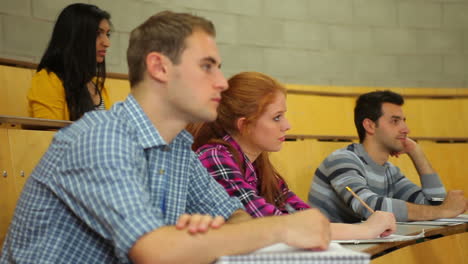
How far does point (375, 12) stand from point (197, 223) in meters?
2.68

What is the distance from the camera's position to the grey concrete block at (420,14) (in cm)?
319

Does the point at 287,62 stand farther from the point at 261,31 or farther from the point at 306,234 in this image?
the point at 306,234

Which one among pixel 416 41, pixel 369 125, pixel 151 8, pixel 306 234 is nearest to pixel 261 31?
pixel 151 8

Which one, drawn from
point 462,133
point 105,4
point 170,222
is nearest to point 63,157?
point 170,222

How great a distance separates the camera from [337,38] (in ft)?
10.1

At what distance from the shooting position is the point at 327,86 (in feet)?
9.28

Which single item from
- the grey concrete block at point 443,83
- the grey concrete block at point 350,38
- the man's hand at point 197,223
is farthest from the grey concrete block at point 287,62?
the man's hand at point 197,223

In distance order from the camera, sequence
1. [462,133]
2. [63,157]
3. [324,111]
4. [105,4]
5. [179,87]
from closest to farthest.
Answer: [63,157] < [179,87] < [105,4] < [324,111] < [462,133]

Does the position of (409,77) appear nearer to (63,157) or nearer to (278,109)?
(278,109)

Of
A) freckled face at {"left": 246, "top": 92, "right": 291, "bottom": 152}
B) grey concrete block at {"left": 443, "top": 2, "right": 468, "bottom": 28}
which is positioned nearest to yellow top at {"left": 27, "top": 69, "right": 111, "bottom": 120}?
freckled face at {"left": 246, "top": 92, "right": 291, "bottom": 152}

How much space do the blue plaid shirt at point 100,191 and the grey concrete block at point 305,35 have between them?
7.14 feet

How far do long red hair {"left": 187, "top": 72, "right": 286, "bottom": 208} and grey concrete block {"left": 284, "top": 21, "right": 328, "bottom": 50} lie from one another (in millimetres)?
1602

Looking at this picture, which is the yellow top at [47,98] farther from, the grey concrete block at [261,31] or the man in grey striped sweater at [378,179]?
the grey concrete block at [261,31]

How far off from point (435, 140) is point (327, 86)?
552 millimetres
